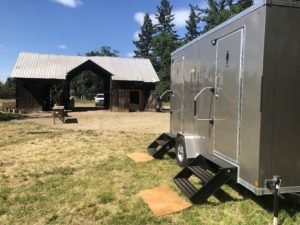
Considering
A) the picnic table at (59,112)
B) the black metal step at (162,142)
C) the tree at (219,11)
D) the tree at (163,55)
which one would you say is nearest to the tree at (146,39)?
the tree at (163,55)

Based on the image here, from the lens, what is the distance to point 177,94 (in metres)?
8.73

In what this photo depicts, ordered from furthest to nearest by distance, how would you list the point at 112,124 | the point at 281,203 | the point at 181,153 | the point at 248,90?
the point at 112,124 < the point at 181,153 < the point at 281,203 < the point at 248,90

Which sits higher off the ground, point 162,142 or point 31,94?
point 31,94

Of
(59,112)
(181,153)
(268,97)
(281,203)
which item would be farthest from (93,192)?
(59,112)

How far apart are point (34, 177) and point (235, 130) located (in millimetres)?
4415

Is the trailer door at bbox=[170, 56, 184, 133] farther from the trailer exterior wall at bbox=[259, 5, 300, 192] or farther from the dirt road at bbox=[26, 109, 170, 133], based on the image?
the dirt road at bbox=[26, 109, 170, 133]

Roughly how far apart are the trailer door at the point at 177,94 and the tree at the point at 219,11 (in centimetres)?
3991

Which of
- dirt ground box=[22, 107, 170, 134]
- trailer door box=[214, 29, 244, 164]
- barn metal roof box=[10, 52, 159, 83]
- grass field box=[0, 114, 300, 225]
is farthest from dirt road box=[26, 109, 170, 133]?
trailer door box=[214, 29, 244, 164]

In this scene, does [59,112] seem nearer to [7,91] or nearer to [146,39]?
[7,91]

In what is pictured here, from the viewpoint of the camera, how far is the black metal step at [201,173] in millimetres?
5450

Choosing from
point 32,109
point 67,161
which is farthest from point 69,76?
point 67,161

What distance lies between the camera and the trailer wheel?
7200mm

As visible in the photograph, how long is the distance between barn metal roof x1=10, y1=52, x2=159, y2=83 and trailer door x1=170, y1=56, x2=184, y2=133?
2153cm

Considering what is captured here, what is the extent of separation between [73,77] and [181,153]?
85.5 ft
